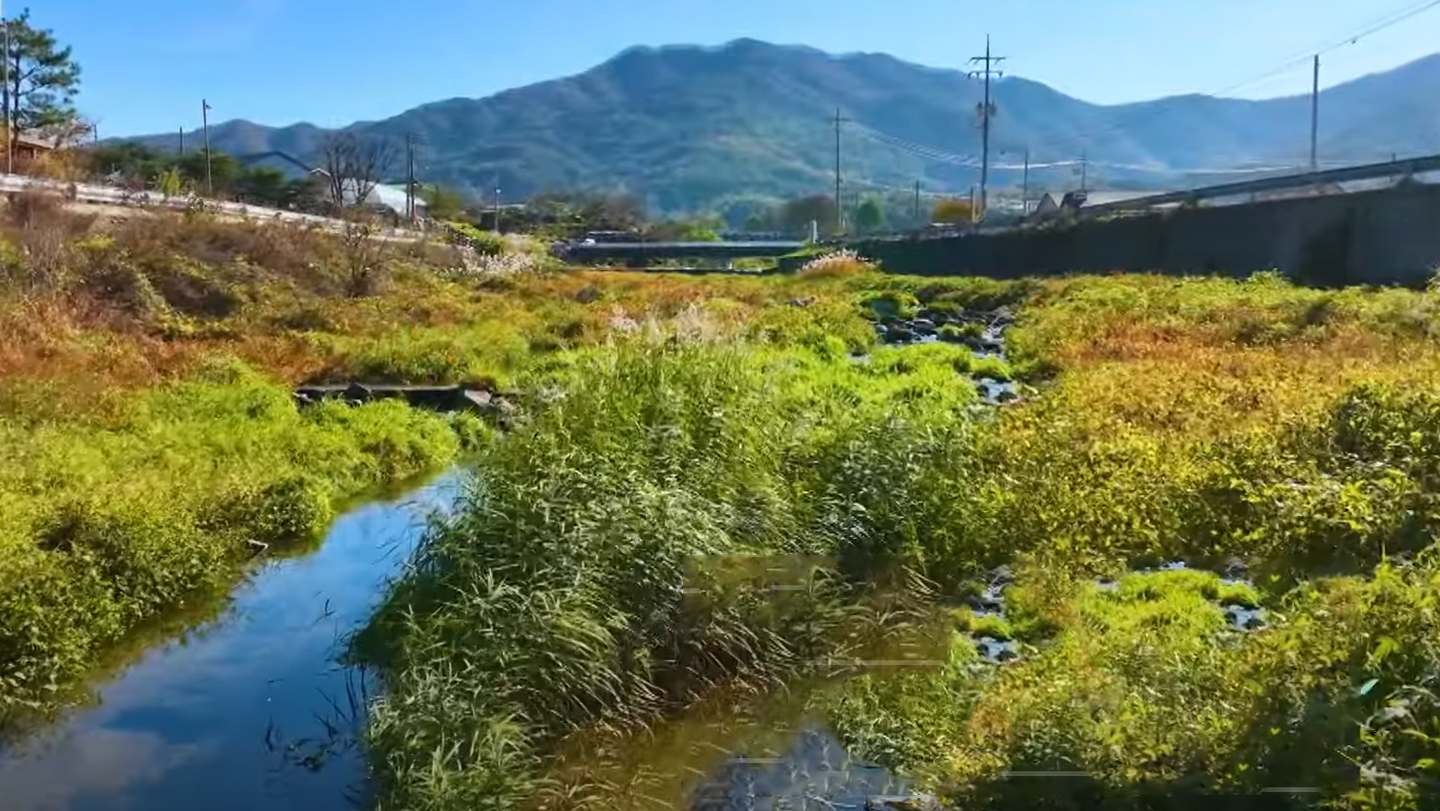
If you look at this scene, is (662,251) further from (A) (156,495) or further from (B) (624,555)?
(B) (624,555)

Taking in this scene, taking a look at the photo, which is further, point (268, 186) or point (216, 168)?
point (268, 186)

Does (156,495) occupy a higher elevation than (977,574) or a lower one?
higher

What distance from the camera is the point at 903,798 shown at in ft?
23.9

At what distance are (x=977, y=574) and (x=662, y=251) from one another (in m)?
74.0

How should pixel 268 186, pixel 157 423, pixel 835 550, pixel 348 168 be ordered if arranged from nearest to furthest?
1. pixel 835 550
2. pixel 157 423
3. pixel 268 186
4. pixel 348 168

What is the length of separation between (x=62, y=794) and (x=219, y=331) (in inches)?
774

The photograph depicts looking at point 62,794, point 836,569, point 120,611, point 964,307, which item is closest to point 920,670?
point 836,569

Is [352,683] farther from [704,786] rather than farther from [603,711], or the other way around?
[704,786]

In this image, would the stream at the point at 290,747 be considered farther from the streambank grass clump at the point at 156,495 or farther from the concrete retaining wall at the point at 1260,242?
the concrete retaining wall at the point at 1260,242

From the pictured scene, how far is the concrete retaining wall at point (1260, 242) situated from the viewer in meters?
28.4

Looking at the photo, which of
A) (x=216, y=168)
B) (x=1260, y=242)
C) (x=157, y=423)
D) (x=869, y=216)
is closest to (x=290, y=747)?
(x=157, y=423)

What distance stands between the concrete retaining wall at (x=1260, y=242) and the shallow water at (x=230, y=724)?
25009 millimetres

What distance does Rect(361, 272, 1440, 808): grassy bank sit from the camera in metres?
6.22

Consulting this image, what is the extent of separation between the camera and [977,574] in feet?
36.2
